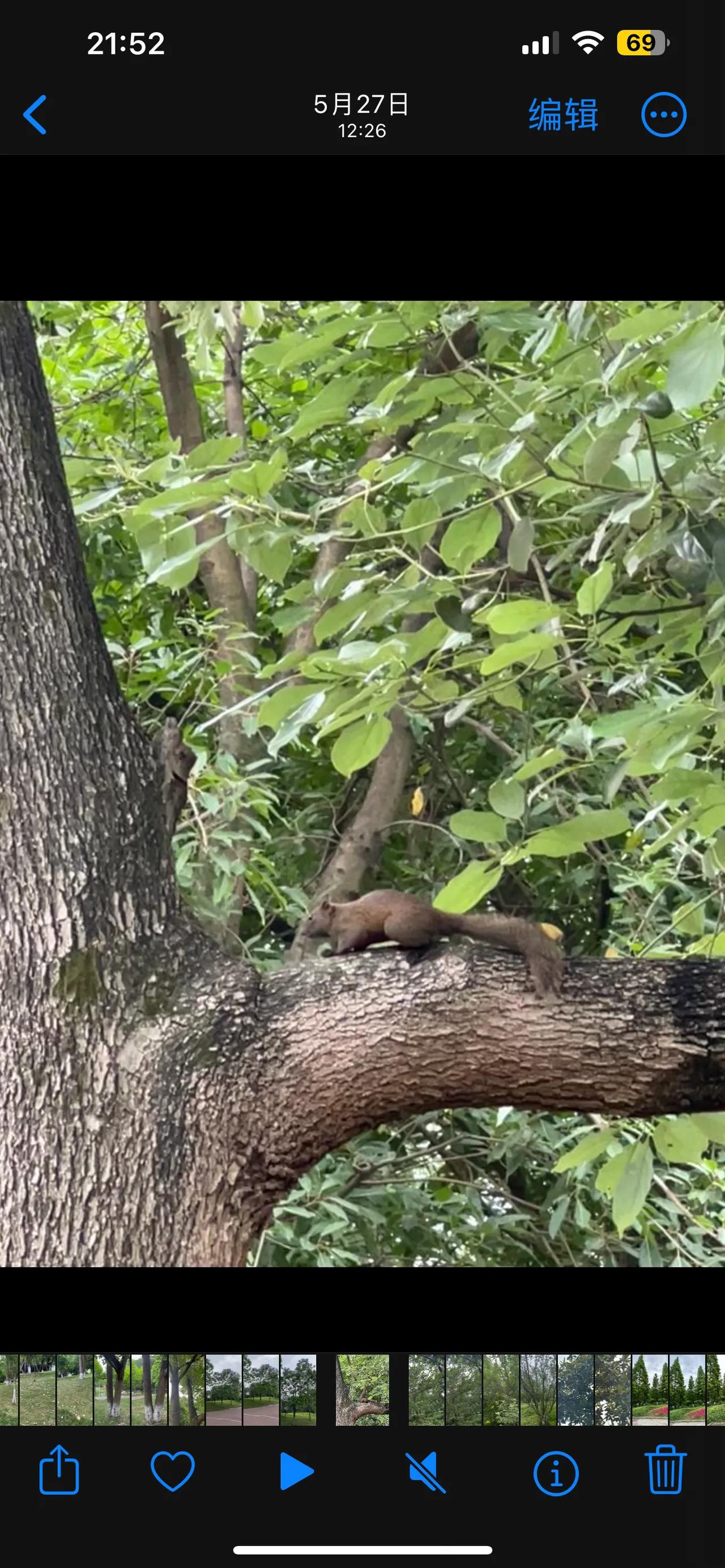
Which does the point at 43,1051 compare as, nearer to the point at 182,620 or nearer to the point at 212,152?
the point at 212,152

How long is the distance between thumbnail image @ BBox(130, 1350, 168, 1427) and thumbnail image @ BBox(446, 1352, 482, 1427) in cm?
17

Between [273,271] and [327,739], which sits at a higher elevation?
[273,271]

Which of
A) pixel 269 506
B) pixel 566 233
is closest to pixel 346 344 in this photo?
pixel 269 506

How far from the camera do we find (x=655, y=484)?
120 centimetres

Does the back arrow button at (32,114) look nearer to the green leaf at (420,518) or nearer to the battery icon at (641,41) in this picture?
the battery icon at (641,41)

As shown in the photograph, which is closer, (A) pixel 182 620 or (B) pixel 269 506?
(B) pixel 269 506

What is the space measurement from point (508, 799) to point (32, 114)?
68 centimetres

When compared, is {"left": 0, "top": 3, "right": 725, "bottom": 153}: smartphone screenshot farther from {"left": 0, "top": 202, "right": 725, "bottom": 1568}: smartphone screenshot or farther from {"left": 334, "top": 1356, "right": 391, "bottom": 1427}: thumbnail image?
{"left": 334, "top": 1356, "right": 391, "bottom": 1427}: thumbnail image

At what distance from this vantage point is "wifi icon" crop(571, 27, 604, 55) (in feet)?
2.85

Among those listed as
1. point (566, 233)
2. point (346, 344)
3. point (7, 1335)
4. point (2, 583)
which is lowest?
point (7, 1335)

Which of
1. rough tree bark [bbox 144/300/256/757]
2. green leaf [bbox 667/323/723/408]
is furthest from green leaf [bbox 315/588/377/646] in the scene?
rough tree bark [bbox 144/300/256/757]

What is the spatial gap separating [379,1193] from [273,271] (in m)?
2.08

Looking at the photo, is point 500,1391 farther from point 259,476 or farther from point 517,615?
point 259,476

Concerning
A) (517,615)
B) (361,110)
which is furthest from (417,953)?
Result: (361,110)
